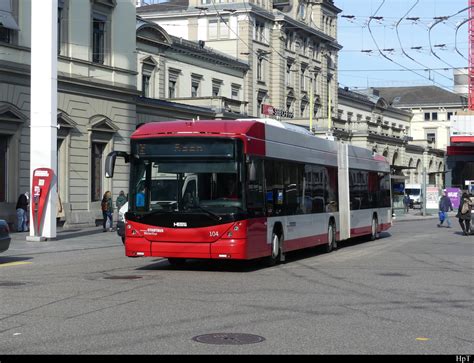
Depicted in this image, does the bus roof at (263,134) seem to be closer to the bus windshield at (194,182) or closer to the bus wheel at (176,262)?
the bus windshield at (194,182)

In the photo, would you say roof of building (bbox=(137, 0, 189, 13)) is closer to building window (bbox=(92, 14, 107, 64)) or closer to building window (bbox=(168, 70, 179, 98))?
building window (bbox=(168, 70, 179, 98))

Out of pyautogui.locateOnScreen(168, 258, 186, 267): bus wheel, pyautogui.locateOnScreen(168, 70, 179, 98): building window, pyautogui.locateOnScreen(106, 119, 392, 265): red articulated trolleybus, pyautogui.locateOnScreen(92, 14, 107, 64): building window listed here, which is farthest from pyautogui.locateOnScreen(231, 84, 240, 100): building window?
pyautogui.locateOnScreen(106, 119, 392, 265): red articulated trolleybus

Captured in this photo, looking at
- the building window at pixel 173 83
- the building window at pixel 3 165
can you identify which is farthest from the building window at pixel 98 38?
the building window at pixel 173 83

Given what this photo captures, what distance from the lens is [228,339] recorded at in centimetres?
903

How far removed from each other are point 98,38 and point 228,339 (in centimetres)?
3165

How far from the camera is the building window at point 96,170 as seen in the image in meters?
38.9

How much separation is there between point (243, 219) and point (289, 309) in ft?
16.0

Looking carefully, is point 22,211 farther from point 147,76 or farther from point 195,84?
point 195,84

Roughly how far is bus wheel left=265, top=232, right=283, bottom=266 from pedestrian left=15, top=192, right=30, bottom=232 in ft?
54.4

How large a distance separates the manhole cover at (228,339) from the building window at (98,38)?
100 feet

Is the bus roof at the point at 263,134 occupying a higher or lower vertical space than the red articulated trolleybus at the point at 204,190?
higher

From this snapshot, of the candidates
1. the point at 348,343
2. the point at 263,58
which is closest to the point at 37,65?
the point at 348,343

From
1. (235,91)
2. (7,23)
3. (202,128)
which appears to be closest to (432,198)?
(235,91)

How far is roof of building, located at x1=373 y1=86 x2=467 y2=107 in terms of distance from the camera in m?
129
